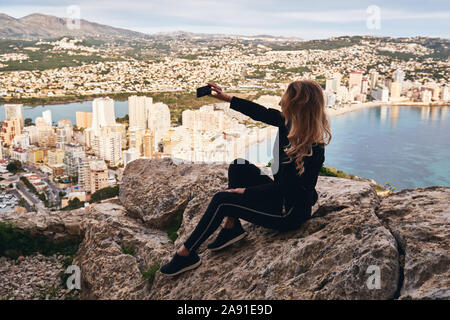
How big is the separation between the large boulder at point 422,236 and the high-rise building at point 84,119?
87.5 ft

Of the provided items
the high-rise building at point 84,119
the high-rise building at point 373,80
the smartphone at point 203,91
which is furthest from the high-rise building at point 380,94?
the smartphone at point 203,91

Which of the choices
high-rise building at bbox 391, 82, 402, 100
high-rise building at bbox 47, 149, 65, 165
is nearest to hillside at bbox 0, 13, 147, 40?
high-rise building at bbox 47, 149, 65, 165

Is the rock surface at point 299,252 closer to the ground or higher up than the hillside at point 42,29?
closer to the ground

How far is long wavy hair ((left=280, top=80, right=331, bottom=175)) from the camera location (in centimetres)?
152

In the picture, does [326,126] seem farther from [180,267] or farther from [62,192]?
[62,192]

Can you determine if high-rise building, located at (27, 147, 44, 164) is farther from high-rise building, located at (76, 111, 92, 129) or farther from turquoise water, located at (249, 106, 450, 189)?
turquoise water, located at (249, 106, 450, 189)

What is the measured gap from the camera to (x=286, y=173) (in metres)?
1.56

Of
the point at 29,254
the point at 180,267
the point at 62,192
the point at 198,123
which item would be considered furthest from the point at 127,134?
the point at 180,267

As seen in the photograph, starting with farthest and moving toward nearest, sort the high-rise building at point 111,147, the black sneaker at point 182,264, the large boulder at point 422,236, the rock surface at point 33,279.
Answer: the high-rise building at point 111,147, the rock surface at point 33,279, the black sneaker at point 182,264, the large boulder at point 422,236

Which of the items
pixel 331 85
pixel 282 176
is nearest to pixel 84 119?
pixel 331 85

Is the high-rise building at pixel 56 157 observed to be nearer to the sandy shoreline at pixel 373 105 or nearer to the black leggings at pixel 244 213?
the black leggings at pixel 244 213

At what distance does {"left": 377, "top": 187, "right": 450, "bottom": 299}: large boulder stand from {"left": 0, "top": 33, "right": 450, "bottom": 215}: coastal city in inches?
85.0

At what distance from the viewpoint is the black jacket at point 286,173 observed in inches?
61.2
